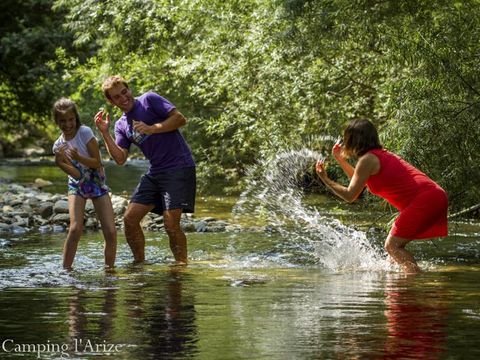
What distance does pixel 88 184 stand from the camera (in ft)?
32.7

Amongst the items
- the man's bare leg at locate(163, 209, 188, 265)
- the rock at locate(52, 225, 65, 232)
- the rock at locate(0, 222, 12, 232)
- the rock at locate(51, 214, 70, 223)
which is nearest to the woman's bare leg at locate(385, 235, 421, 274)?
the man's bare leg at locate(163, 209, 188, 265)

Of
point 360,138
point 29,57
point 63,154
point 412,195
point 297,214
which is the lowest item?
point 297,214

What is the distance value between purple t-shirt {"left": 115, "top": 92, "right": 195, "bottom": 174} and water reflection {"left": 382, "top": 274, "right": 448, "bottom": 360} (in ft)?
7.78

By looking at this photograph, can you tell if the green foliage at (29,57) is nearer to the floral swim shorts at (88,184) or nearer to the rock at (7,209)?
the rock at (7,209)

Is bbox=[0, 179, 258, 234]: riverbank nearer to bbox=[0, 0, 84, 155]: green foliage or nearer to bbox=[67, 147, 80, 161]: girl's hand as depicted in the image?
bbox=[67, 147, 80, 161]: girl's hand

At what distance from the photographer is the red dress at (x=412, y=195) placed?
921 cm

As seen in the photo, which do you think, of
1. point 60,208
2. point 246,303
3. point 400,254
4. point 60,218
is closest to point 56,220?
point 60,218

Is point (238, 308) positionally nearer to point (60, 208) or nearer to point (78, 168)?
point (78, 168)

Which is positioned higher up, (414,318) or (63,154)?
(63,154)

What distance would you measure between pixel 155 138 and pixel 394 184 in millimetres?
2390

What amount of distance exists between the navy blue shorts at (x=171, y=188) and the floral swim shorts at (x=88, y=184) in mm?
603

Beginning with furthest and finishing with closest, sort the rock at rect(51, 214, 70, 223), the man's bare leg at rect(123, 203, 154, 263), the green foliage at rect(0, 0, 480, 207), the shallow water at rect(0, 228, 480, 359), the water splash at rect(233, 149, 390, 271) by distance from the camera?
1. the rock at rect(51, 214, 70, 223)
2. the green foliage at rect(0, 0, 480, 207)
3. the water splash at rect(233, 149, 390, 271)
4. the man's bare leg at rect(123, 203, 154, 263)
5. the shallow water at rect(0, 228, 480, 359)

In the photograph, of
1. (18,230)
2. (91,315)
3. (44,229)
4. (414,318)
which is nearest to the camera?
(414,318)

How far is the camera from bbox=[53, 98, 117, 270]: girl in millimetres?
9805
